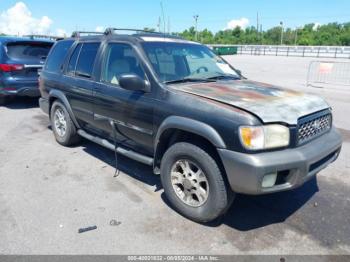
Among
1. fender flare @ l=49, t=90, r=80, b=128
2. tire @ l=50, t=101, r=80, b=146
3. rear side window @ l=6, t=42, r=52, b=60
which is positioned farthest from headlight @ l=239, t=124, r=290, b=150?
rear side window @ l=6, t=42, r=52, b=60

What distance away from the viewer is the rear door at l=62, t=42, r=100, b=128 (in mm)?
4781

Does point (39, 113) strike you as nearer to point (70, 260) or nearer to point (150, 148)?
point (150, 148)

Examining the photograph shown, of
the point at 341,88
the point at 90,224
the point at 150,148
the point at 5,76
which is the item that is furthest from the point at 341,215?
the point at 341,88

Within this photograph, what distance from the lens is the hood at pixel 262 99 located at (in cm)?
303

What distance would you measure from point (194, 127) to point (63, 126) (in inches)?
133

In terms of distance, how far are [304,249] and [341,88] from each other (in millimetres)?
11972

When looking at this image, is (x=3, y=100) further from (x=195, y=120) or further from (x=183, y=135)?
(x=195, y=120)

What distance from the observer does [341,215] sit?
141 inches

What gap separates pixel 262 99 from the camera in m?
3.34

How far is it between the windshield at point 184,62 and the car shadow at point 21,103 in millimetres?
6288

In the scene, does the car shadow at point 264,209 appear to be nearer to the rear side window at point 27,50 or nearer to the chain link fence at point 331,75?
the rear side window at point 27,50

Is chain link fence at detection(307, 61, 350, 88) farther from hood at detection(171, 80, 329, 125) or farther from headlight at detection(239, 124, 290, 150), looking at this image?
headlight at detection(239, 124, 290, 150)

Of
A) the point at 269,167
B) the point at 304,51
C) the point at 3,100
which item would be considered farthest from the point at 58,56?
the point at 304,51

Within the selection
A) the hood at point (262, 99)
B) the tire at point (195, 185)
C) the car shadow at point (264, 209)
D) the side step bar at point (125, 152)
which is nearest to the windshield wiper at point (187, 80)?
the hood at point (262, 99)
